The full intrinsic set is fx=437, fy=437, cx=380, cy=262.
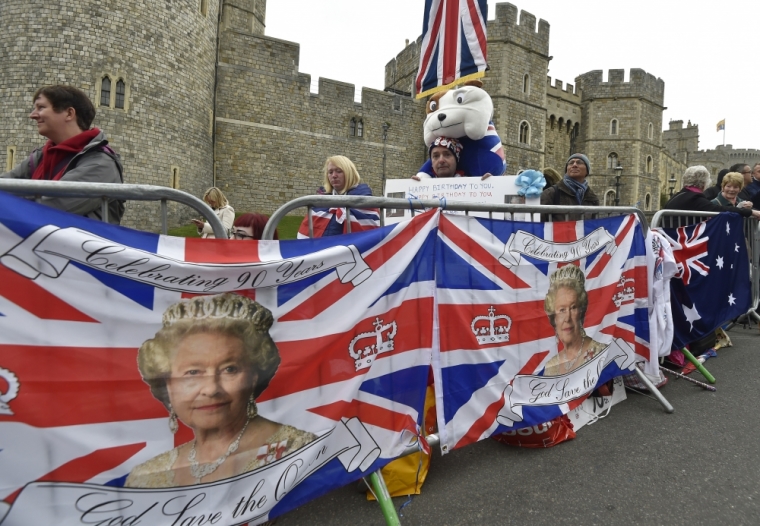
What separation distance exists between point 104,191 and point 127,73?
1919 cm

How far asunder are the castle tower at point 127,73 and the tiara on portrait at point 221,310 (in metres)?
16.8

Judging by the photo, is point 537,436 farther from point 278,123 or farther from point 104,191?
point 278,123

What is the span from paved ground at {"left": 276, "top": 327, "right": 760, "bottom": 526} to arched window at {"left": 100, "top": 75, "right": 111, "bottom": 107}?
1928 cm

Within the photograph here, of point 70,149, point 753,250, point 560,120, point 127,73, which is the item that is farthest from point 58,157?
point 560,120

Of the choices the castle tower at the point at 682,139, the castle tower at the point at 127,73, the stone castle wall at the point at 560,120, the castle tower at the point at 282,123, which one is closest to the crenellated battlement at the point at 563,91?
the stone castle wall at the point at 560,120

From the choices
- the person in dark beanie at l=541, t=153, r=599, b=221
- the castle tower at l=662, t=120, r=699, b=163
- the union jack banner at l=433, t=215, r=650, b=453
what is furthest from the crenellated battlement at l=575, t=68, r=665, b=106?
the castle tower at l=662, t=120, r=699, b=163

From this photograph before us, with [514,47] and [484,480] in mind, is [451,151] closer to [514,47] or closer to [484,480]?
[484,480]

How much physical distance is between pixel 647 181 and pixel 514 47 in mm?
19289

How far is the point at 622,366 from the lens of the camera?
3396 mm

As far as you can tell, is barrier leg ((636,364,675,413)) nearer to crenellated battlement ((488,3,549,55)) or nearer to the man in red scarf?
the man in red scarf

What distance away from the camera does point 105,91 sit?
16.8 m

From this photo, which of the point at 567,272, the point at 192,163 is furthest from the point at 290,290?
the point at 192,163

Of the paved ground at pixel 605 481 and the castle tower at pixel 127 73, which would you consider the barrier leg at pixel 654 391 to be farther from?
the castle tower at pixel 127 73

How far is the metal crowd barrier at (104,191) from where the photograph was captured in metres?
1.42
